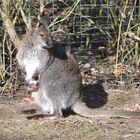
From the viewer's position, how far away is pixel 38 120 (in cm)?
692

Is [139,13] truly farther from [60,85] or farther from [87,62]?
[60,85]

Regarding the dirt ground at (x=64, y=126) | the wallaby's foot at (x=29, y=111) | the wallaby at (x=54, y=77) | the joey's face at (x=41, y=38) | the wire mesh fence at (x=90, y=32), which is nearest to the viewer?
the dirt ground at (x=64, y=126)

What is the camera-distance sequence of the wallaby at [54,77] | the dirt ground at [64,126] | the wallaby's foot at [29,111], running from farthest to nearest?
the wallaby's foot at [29,111]
the wallaby at [54,77]
the dirt ground at [64,126]

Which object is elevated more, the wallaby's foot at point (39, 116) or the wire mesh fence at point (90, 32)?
the wire mesh fence at point (90, 32)

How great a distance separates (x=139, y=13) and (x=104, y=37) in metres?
0.84

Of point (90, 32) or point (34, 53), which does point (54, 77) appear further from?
point (90, 32)

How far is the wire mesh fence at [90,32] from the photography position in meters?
8.13

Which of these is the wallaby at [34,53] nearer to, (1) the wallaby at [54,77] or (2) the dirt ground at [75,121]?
(1) the wallaby at [54,77]

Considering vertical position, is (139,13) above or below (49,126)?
above

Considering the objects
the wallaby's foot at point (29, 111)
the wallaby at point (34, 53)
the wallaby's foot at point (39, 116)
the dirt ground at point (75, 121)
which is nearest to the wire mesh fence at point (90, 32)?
the dirt ground at point (75, 121)

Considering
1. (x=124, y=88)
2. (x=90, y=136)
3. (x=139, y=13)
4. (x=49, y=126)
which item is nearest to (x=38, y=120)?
(x=49, y=126)

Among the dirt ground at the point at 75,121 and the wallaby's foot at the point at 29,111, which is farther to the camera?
the wallaby's foot at the point at 29,111

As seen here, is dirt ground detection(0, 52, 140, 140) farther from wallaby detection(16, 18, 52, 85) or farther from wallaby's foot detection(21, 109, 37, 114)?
wallaby detection(16, 18, 52, 85)

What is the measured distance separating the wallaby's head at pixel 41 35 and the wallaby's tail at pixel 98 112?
82cm
